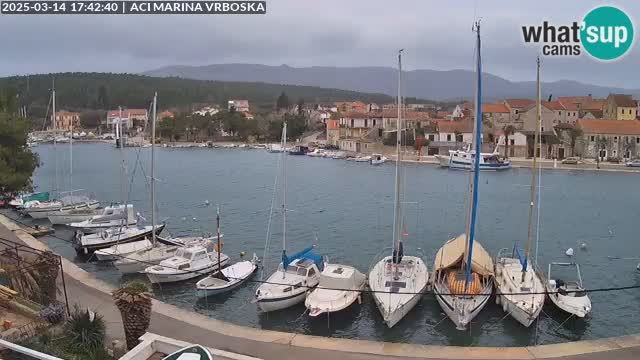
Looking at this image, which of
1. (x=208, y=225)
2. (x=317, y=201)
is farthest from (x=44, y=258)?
(x=317, y=201)

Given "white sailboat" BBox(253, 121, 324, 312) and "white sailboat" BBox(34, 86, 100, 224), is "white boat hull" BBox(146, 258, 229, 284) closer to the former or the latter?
"white sailboat" BBox(253, 121, 324, 312)

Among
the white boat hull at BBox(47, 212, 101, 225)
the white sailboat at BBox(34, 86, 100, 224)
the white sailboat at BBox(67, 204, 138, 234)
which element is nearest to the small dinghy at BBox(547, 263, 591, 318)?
the white sailboat at BBox(67, 204, 138, 234)

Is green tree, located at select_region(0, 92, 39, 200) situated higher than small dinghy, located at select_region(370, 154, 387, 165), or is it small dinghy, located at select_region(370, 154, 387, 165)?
green tree, located at select_region(0, 92, 39, 200)

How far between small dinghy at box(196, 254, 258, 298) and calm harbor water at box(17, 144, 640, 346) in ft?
1.23

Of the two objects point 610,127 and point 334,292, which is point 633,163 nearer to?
point 610,127

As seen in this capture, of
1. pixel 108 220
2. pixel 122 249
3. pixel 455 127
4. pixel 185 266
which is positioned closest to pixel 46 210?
pixel 108 220

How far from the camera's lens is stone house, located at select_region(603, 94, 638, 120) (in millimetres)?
109062

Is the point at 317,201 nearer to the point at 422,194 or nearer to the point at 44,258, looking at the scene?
the point at 422,194

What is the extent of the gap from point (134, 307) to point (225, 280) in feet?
40.8

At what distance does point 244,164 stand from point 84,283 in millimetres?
69821

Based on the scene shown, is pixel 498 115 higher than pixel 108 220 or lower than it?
higher

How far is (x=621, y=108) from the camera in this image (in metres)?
109

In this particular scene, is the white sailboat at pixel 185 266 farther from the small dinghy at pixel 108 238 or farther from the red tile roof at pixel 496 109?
the red tile roof at pixel 496 109

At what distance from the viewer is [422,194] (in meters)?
60.0
